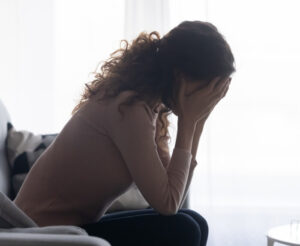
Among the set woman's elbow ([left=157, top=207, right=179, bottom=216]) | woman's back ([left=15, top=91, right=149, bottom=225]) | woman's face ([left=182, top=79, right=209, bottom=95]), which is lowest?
woman's elbow ([left=157, top=207, right=179, bottom=216])

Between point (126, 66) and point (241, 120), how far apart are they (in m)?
1.24

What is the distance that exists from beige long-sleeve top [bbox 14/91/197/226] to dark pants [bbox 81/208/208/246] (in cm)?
6

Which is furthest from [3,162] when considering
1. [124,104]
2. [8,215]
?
[8,215]

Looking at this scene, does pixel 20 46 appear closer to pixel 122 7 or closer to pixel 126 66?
pixel 122 7

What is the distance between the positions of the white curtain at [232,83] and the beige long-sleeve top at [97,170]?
1117 mm

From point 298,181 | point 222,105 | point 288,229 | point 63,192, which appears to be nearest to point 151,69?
point 63,192

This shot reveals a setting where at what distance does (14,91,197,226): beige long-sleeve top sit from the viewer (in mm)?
1129

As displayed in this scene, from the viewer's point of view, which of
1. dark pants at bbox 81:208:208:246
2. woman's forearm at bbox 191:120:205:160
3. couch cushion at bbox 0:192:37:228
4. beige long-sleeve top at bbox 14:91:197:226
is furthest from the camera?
woman's forearm at bbox 191:120:205:160

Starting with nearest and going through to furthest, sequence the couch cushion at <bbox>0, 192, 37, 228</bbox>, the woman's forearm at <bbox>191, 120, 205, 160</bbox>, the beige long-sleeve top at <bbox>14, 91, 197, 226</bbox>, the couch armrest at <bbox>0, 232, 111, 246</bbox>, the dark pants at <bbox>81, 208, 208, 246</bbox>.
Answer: the couch armrest at <bbox>0, 232, 111, 246</bbox>
the couch cushion at <bbox>0, 192, 37, 228</bbox>
the beige long-sleeve top at <bbox>14, 91, 197, 226</bbox>
the dark pants at <bbox>81, 208, 208, 246</bbox>
the woman's forearm at <bbox>191, 120, 205, 160</bbox>

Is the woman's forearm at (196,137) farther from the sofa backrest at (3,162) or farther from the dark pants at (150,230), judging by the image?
the sofa backrest at (3,162)

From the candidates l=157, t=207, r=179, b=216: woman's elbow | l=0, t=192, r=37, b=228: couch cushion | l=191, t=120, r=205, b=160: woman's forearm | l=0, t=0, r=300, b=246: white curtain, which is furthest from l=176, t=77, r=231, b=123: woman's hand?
l=0, t=0, r=300, b=246: white curtain

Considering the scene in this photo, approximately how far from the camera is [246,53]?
7.67 feet

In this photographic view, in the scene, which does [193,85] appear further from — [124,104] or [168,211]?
[168,211]

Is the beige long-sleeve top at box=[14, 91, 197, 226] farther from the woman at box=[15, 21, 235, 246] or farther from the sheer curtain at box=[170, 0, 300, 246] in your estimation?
the sheer curtain at box=[170, 0, 300, 246]
